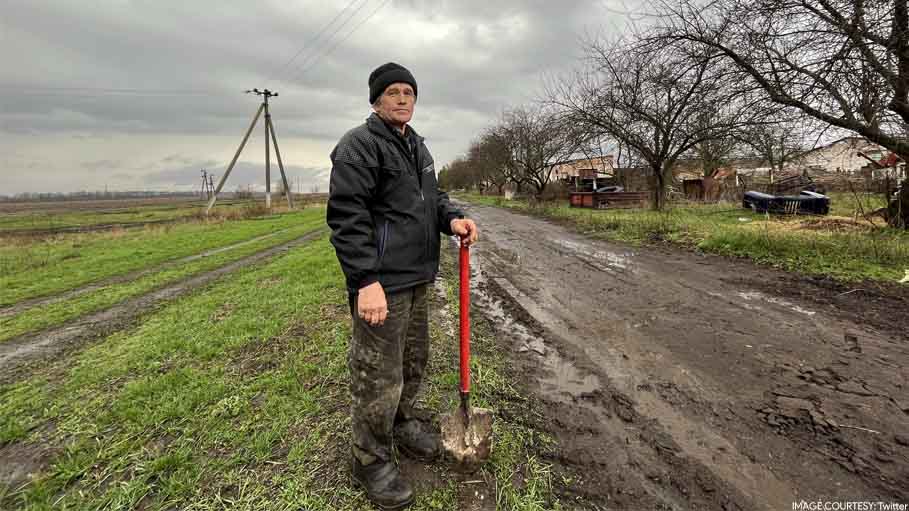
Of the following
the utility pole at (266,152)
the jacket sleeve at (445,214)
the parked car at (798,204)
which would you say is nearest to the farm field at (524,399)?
the jacket sleeve at (445,214)

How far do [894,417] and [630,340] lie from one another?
1740mm

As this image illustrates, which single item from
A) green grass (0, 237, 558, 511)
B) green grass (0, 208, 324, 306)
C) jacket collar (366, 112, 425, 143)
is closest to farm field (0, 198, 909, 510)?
→ green grass (0, 237, 558, 511)

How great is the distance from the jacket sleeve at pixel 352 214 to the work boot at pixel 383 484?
101 centimetres

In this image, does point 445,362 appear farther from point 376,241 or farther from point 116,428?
point 116,428

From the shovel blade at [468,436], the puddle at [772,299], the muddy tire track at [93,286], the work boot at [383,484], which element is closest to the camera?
the work boot at [383,484]

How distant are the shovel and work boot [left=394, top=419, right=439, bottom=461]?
0.10 meters

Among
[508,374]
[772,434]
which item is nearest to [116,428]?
[508,374]

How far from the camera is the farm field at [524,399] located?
6.27ft

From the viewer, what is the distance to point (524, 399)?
272 cm

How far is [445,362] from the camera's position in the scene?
329 centimetres

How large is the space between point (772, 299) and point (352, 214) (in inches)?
221

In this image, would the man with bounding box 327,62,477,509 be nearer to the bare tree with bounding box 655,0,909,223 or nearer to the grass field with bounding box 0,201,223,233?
the bare tree with bounding box 655,0,909,223

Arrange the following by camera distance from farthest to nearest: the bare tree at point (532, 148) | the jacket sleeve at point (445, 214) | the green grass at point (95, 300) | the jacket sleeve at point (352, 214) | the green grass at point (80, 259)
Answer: the bare tree at point (532, 148), the green grass at point (80, 259), the green grass at point (95, 300), the jacket sleeve at point (445, 214), the jacket sleeve at point (352, 214)

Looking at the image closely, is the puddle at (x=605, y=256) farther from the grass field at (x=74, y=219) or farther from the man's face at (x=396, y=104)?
the grass field at (x=74, y=219)
